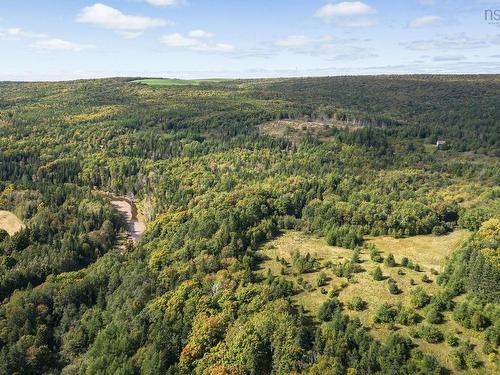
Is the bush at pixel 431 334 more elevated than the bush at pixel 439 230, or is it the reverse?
the bush at pixel 439 230

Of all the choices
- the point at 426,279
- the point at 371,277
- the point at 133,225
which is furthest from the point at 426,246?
the point at 133,225

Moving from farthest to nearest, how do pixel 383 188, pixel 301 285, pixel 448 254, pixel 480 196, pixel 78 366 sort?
pixel 383 188 → pixel 480 196 → pixel 448 254 → pixel 301 285 → pixel 78 366

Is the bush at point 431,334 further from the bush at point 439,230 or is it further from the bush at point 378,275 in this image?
the bush at point 439,230

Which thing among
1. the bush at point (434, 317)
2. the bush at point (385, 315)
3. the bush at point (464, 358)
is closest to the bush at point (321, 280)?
the bush at point (385, 315)

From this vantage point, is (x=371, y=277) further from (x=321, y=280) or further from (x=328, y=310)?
(x=328, y=310)

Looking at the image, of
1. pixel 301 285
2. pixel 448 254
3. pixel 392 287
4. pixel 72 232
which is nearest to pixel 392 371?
pixel 392 287

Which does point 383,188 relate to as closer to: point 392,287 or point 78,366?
point 392,287

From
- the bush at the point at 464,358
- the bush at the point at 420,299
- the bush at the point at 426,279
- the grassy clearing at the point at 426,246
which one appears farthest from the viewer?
the grassy clearing at the point at 426,246
